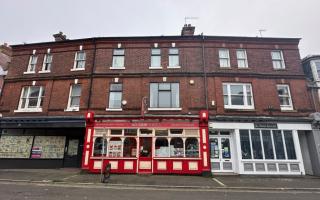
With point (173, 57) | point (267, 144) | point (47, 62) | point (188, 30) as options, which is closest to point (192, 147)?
point (267, 144)

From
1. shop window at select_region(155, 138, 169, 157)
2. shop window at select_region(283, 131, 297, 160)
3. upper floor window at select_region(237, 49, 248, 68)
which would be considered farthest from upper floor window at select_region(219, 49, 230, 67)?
shop window at select_region(155, 138, 169, 157)

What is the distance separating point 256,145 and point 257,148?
0.21 m

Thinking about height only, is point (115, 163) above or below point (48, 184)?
above

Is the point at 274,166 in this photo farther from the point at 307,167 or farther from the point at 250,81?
the point at 250,81

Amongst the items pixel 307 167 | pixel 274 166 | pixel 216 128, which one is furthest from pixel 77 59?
pixel 307 167

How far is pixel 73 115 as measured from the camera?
14.7 m

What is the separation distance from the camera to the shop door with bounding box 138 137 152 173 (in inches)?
521

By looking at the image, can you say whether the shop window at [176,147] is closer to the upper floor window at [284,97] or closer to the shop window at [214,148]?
the shop window at [214,148]

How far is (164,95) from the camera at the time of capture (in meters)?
15.1

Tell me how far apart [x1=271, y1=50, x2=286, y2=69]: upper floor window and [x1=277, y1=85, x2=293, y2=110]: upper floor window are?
5.74 ft

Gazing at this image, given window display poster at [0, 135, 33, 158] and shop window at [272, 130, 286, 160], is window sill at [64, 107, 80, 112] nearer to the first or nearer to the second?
window display poster at [0, 135, 33, 158]

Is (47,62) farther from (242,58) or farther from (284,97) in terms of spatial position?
(284,97)

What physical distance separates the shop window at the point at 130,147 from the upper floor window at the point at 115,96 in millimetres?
2716

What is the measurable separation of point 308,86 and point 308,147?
4722 millimetres
